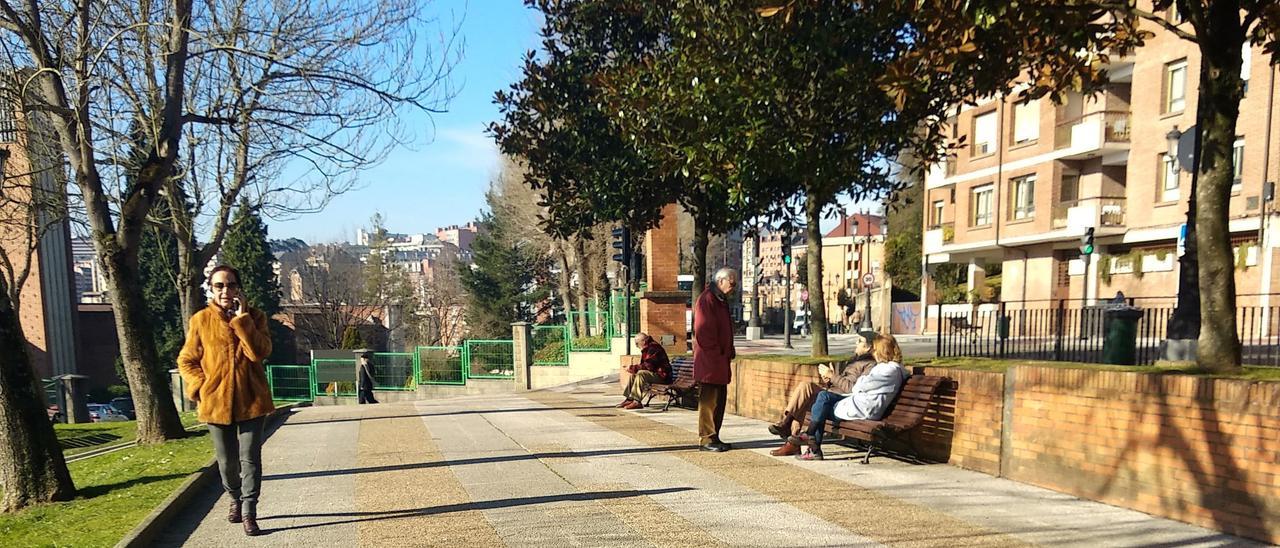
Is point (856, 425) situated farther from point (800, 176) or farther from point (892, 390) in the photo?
point (800, 176)

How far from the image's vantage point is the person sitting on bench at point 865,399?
6.31 meters

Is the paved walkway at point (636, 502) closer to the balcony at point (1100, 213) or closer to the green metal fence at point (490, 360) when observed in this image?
the green metal fence at point (490, 360)

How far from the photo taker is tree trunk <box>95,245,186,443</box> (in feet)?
30.3

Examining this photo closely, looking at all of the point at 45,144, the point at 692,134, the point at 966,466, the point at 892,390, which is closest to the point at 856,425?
the point at 892,390

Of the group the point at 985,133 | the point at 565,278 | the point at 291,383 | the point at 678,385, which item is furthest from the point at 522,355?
the point at 985,133

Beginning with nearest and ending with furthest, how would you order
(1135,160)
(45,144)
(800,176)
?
(800,176)
(45,144)
(1135,160)

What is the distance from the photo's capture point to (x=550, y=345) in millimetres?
21156

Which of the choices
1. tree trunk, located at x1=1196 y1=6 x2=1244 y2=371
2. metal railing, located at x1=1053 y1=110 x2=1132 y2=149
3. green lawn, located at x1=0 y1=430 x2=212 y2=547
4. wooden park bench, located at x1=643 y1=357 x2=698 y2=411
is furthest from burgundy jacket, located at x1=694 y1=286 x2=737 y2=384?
metal railing, located at x1=1053 y1=110 x2=1132 y2=149

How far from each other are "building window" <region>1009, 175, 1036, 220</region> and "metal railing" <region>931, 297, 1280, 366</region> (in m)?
18.9

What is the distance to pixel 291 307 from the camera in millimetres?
46750

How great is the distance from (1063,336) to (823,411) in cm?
610

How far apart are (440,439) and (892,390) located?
16.6 ft

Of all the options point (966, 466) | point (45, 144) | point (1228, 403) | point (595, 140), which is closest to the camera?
point (1228, 403)

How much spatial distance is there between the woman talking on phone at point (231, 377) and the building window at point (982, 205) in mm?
33679
